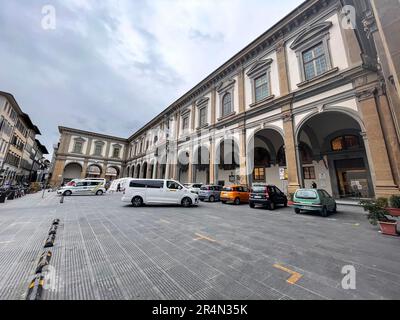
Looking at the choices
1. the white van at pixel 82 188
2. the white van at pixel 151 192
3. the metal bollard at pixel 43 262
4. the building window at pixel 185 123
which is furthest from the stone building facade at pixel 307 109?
the white van at pixel 82 188

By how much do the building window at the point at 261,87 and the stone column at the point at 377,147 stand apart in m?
6.83

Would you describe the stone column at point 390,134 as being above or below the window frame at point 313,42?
below

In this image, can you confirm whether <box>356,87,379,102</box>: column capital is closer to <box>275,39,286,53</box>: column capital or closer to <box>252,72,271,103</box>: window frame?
<box>252,72,271,103</box>: window frame

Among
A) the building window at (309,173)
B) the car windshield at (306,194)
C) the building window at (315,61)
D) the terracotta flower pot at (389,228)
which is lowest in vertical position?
the terracotta flower pot at (389,228)

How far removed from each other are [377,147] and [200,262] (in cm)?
1043

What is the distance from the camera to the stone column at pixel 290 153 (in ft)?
37.4

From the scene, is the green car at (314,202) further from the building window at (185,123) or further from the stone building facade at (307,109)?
the building window at (185,123)

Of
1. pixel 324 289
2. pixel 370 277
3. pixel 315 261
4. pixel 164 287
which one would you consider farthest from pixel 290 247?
pixel 164 287

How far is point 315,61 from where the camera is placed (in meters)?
11.6

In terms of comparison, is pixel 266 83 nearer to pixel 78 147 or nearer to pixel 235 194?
pixel 235 194

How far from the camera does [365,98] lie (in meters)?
8.81

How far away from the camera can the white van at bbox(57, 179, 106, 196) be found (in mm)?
18300

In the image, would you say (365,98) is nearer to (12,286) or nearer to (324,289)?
(324,289)

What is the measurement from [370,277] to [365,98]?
10.0m
